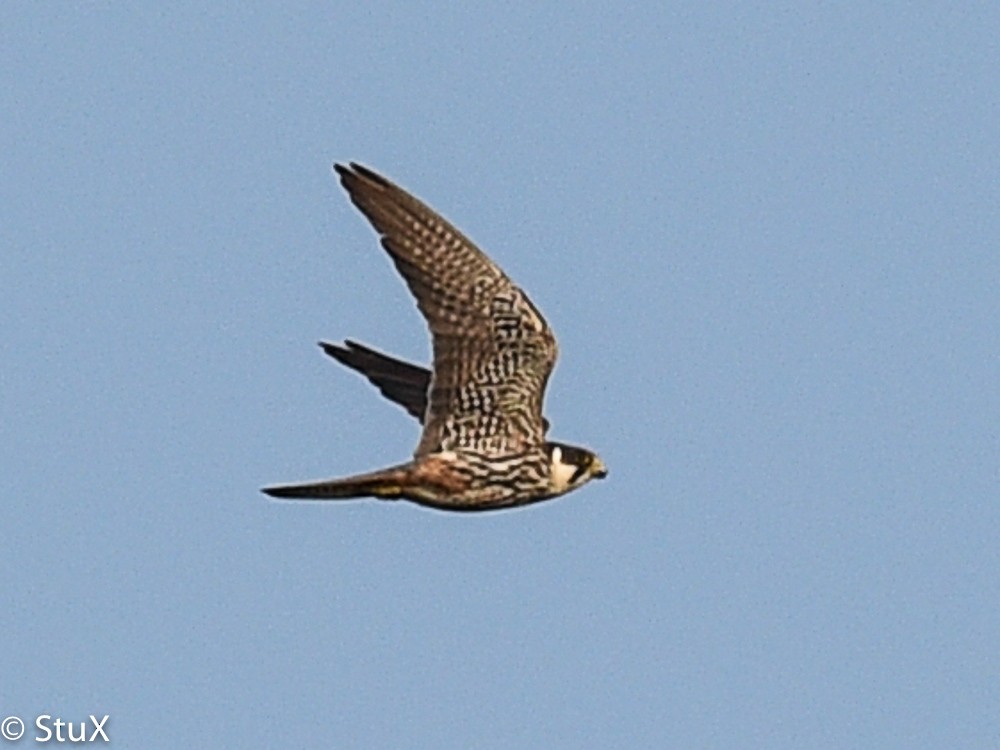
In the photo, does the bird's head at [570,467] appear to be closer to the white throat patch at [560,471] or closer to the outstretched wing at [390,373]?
the white throat patch at [560,471]

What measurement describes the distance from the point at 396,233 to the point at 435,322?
0.50 m

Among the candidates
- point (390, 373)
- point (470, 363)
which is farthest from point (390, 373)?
point (470, 363)

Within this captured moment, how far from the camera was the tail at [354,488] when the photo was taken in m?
15.4

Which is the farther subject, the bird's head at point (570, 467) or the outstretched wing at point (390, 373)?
the outstretched wing at point (390, 373)

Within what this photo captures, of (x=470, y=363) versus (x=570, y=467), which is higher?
(x=470, y=363)

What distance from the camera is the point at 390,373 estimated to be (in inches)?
687

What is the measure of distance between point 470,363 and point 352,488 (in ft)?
3.11

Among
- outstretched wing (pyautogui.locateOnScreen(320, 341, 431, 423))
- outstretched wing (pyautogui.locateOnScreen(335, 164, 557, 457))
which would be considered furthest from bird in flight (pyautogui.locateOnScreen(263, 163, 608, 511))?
outstretched wing (pyautogui.locateOnScreen(320, 341, 431, 423))

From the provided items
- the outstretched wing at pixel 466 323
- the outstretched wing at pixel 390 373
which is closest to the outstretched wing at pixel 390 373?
the outstretched wing at pixel 390 373

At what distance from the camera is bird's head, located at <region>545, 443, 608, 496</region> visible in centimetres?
1599

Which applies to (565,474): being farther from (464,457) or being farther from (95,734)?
(95,734)

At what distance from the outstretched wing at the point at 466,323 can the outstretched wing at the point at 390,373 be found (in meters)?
1.28

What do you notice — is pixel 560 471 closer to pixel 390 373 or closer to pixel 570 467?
pixel 570 467

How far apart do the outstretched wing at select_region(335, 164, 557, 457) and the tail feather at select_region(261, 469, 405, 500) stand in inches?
12.5
